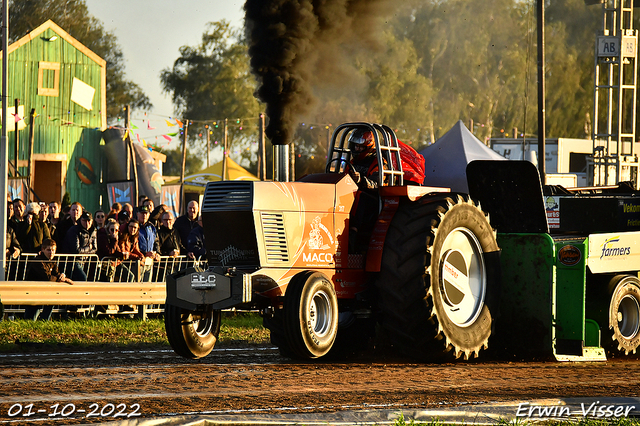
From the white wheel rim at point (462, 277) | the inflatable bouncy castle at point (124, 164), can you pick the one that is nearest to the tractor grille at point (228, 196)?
the white wheel rim at point (462, 277)

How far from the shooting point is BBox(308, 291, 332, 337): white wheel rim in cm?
785

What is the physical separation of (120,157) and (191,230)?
21226 mm

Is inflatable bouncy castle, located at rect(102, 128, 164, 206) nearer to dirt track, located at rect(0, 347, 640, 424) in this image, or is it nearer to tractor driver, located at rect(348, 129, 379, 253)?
dirt track, located at rect(0, 347, 640, 424)

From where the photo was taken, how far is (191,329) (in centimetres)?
801

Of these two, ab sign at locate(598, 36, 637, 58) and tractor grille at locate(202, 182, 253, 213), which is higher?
ab sign at locate(598, 36, 637, 58)

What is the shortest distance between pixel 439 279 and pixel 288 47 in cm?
469

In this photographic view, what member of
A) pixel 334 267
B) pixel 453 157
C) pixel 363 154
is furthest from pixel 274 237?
pixel 453 157

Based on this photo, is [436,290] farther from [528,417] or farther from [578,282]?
[528,417]

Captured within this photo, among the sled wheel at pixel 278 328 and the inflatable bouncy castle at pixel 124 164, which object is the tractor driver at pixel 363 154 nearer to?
the sled wheel at pixel 278 328

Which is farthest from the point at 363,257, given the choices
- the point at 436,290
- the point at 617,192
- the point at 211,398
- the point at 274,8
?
the point at 617,192

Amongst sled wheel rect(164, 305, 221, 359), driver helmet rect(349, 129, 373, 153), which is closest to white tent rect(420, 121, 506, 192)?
driver helmet rect(349, 129, 373, 153)

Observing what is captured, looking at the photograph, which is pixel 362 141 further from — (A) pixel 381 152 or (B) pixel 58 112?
(B) pixel 58 112

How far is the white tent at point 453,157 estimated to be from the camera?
21.8m

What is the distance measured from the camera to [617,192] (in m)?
13.5
